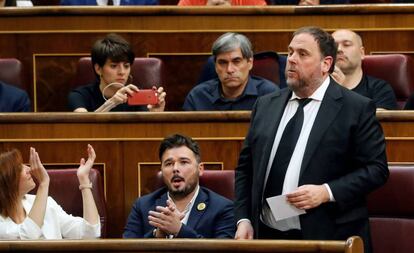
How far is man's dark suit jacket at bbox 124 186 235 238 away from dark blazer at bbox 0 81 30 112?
689 millimetres

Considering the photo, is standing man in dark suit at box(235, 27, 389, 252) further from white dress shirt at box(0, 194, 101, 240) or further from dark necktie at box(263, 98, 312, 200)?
white dress shirt at box(0, 194, 101, 240)

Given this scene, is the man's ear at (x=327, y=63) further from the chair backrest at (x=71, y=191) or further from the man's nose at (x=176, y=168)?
the chair backrest at (x=71, y=191)

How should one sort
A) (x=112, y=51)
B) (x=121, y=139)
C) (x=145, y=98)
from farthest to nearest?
(x=112, y=51) < (x=145, y=98) < (x=121, y=139)

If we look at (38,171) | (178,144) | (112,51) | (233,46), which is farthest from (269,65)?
(38,171)

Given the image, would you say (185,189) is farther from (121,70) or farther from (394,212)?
(121,70)

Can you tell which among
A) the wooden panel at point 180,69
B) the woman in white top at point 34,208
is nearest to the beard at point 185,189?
the woman in white top at point 34,208

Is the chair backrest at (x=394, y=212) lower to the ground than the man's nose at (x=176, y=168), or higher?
lower

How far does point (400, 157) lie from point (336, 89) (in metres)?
0.50

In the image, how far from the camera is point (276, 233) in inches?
80.4

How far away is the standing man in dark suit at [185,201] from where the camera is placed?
2346 millimetres

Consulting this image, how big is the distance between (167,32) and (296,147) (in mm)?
1239

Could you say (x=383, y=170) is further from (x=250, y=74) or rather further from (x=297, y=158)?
(x=250, y=74)

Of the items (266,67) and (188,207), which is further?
(266,67)

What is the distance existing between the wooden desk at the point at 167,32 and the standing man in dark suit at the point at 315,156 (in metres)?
1.12
